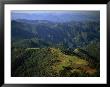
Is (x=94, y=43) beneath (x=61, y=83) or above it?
above

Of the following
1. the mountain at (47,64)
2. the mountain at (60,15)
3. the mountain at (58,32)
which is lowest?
the mountain at (47,64)

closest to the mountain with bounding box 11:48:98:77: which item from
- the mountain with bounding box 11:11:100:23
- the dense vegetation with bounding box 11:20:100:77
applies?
the dense vegetation with bounding box 11:20:100:77

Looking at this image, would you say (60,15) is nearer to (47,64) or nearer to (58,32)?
(58,32)

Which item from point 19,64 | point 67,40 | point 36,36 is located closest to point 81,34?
point 67,40

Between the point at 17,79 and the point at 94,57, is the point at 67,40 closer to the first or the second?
the point at 94,57

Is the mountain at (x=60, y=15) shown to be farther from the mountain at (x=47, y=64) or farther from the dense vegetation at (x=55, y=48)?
the mountain at (x=47, y=64)

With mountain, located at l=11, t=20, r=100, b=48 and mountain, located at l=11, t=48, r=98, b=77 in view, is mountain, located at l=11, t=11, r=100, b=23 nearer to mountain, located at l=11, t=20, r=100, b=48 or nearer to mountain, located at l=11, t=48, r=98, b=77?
mountain, located at l=11, t=20, r=100, b=48

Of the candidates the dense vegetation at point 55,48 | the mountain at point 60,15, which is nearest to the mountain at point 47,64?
the dense vegetation at point 55,48

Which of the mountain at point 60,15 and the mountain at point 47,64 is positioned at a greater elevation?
the mountain at point 60,15
